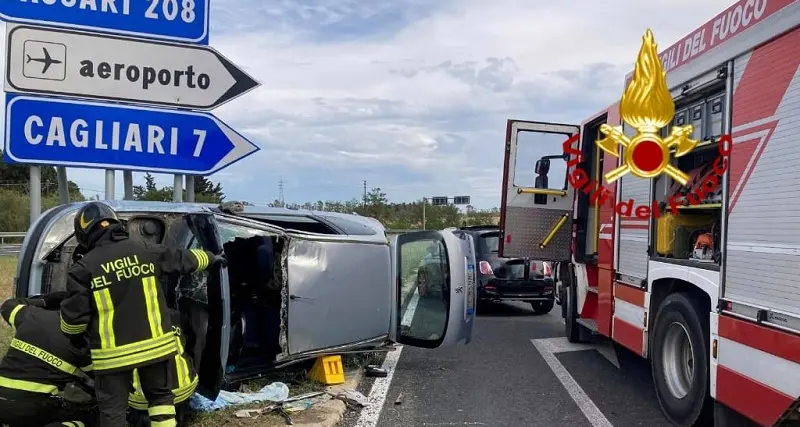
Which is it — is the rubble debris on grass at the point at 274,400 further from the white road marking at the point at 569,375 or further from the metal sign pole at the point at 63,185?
the metal sign pole at the point at 63,185

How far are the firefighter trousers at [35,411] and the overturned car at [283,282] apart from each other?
2.61 feet

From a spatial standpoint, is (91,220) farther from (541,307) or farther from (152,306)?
(541,307)

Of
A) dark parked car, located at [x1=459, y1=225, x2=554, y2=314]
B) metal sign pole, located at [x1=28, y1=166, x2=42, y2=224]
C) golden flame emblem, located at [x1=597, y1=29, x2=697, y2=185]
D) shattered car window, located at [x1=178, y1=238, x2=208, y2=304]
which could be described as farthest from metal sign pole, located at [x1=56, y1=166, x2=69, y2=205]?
dark parked car, located at [x1=459, y1=225, x2=554, y2=314]

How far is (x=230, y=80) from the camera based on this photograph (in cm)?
612

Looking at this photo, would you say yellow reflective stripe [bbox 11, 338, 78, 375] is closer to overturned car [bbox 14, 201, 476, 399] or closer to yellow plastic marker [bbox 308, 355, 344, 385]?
overturned car [bbox 14, 201, 476, 399]

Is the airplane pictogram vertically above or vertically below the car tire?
above

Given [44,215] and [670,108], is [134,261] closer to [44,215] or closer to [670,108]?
[44,215]

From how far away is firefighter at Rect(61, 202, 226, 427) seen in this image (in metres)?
3.78

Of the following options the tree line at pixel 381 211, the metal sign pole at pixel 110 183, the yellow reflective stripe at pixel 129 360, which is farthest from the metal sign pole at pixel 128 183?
the tree line at pixel 381 211

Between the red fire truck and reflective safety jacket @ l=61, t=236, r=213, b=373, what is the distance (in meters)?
3.58

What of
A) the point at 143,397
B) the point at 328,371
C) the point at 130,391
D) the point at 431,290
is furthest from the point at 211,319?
the point at 431,290

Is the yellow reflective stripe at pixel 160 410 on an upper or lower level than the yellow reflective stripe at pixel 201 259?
lower

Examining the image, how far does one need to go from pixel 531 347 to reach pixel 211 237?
512 centimetres

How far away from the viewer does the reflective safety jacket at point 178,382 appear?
14.2 feet
